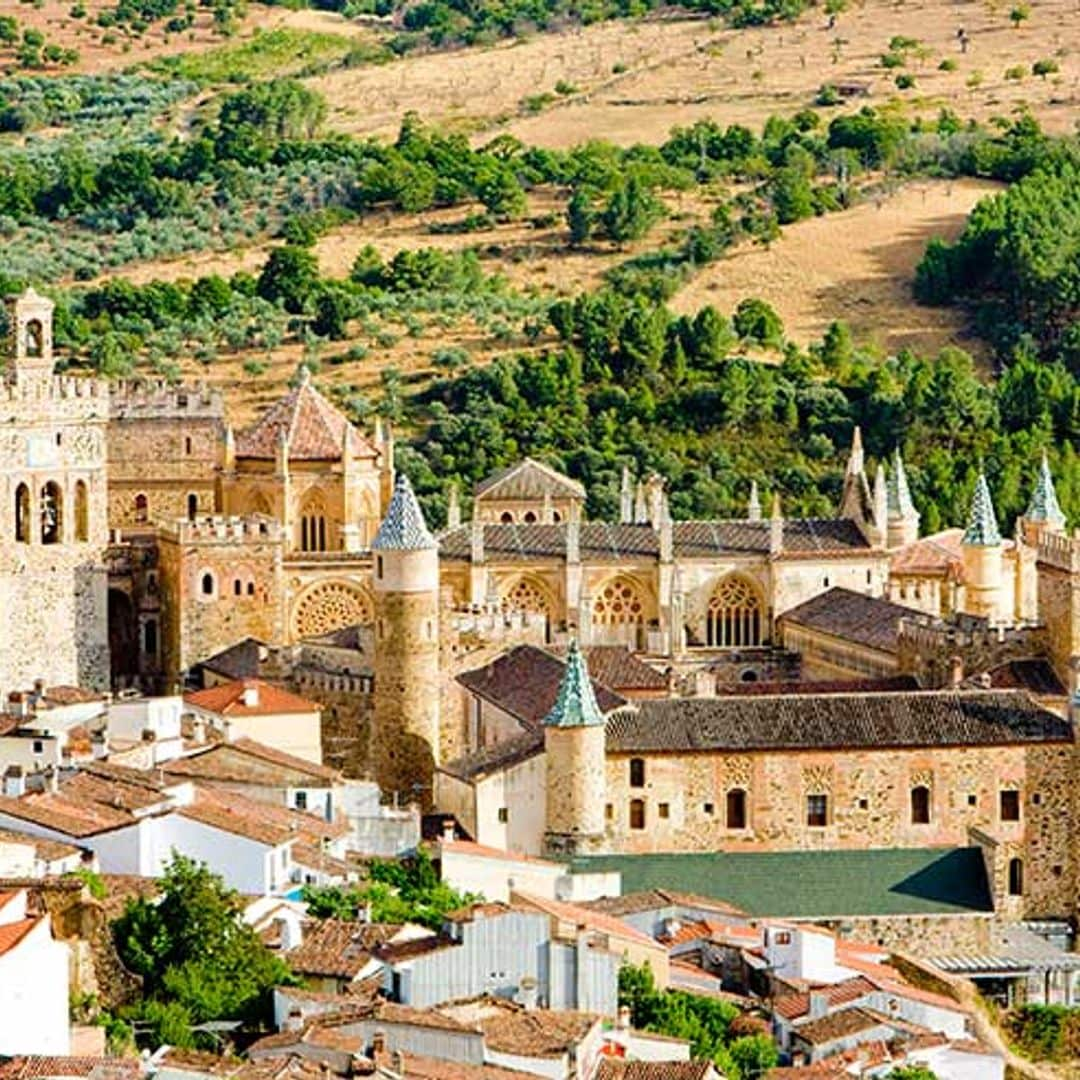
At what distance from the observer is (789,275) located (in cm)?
11094

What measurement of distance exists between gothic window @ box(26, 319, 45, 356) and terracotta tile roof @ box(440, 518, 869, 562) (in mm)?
7357

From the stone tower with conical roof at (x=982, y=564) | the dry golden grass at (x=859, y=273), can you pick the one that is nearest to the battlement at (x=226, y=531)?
the stone tower with conical roof at (x=982, y=564)

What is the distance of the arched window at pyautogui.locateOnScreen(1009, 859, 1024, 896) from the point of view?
56.8 meters

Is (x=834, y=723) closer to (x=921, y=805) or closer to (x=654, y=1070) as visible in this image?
(x=921, y=805)

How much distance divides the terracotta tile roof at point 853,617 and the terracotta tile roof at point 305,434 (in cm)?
756

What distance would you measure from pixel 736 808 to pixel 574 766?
102 inches

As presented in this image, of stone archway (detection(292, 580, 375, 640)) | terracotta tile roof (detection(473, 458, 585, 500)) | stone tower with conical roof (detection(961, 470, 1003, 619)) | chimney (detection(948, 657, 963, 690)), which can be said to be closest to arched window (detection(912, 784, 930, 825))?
chimney (detection(948, 657, 963, 690))

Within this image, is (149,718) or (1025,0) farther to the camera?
(1025,0)

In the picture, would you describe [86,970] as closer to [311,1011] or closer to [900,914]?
[311,1011]

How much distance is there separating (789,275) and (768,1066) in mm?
64447

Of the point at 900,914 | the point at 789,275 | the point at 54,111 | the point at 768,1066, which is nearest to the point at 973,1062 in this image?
the point at 768,1066

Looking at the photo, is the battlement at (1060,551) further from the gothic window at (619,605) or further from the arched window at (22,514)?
the arched window at (22,514)

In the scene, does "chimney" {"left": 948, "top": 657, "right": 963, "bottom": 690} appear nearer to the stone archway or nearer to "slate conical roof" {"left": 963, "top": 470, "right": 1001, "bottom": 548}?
"slate conical roof" {"left": 963, "top": 470, "right": 1001, "bottom": 548}

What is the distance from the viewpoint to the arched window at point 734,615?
71.2m
